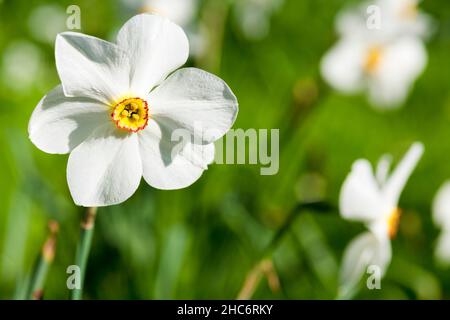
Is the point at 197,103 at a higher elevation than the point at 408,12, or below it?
below

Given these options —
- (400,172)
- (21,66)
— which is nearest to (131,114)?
(400,172)

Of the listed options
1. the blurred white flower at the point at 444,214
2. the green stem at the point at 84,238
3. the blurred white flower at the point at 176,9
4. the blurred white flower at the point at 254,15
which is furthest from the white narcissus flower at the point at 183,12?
the green stem at the point at 84,238

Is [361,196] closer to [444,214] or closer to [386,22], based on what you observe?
[444,214]

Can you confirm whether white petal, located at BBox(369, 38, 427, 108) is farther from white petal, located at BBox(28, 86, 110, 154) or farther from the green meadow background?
white petal, located at BBox(28, 86, 110, 154)

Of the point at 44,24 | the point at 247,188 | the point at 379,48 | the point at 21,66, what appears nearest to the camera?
the point at 247,188

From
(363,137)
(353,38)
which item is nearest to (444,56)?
(363,137)

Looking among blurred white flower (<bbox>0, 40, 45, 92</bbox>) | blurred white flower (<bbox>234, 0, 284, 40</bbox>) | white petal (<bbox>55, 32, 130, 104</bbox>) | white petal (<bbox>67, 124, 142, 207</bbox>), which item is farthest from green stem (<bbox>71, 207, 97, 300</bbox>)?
blurred white flower (<bbox>234, 0, 284, 40</bbox>)

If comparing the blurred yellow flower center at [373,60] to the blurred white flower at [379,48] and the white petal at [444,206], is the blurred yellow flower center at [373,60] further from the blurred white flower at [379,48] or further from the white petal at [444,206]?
the white petal at [444,206]
